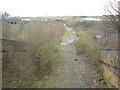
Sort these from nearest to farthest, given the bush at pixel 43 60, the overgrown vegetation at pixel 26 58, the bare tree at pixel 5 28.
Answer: the overgrown vegetation at pixel 26 58 → the bare tree at pixel 5 28 → the bush at pixel 43 60

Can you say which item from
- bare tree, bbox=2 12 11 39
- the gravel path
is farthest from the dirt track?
bare tree, bbox=2 12 11 39

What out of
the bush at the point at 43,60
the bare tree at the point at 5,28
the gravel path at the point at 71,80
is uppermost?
the bare tree at the point at 5,28

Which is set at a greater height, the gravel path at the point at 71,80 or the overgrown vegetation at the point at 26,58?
the overgrown vegetation at the point at 26,58

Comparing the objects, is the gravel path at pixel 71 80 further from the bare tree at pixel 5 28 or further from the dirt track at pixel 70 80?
the bare tree at pixel 5 28

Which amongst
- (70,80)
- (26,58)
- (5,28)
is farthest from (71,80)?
(5,28)

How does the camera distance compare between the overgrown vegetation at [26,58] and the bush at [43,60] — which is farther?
the bush at [43,60]

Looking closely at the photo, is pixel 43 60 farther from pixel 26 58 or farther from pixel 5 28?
pixel 5 28

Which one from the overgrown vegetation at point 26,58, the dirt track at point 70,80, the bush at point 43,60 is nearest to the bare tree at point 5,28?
the overgrown vegetation at point 26,58

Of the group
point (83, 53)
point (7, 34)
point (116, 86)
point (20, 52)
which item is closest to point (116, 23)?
point (116, 86)

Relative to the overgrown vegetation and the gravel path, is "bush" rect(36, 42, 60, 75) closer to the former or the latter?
the overgrown vegetation

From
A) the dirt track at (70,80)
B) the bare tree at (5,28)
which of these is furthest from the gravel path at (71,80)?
the bare tree at (5,28)

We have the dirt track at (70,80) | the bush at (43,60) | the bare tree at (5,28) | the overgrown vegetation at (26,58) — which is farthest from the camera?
the bush at (43,60)

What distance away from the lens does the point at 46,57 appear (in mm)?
8359

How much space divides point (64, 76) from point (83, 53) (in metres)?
6.48
